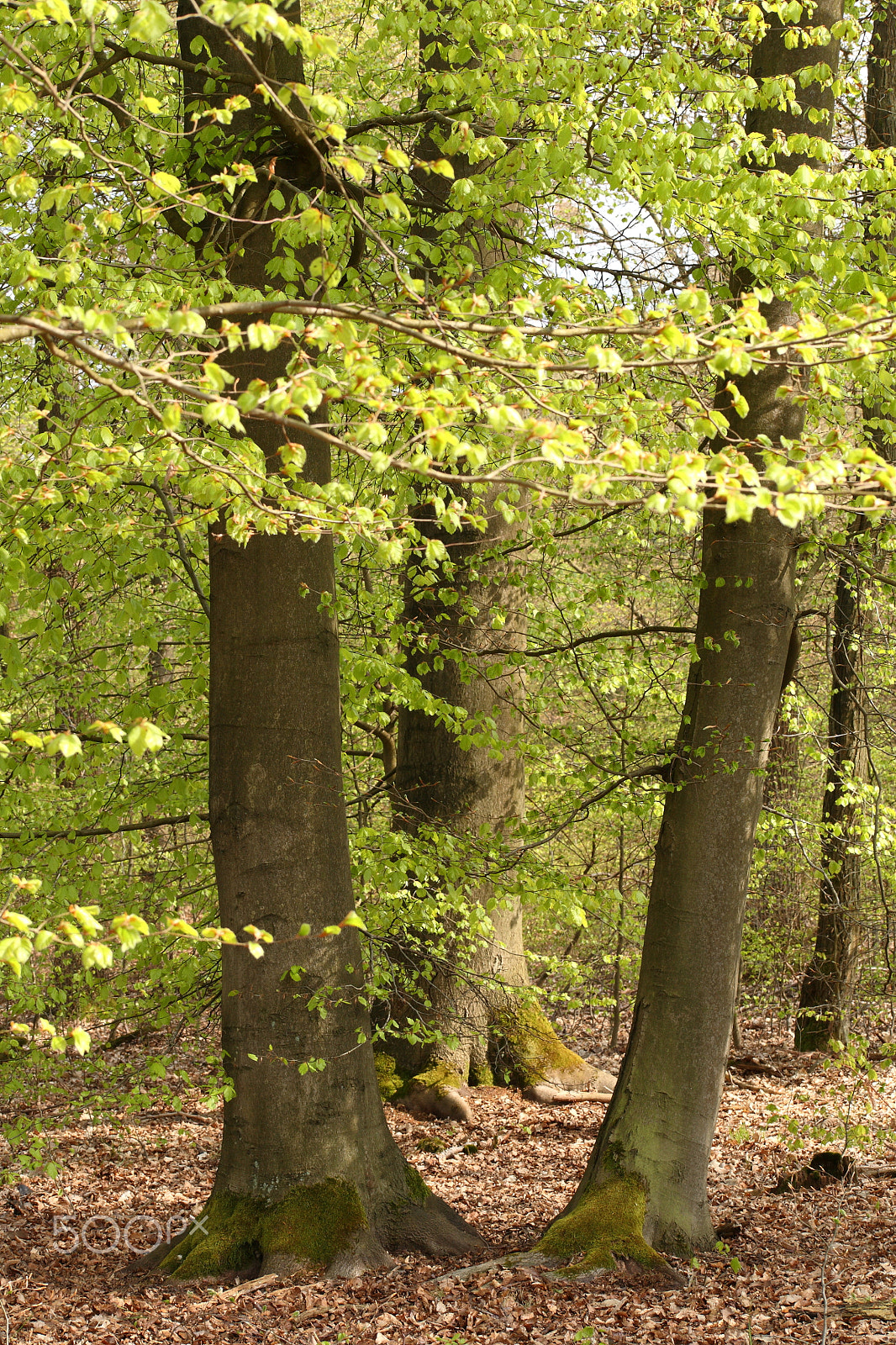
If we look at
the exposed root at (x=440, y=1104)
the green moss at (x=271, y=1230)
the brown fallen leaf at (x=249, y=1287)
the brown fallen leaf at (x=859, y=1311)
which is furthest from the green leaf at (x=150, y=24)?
the exposed root at (x=440, y=1104)

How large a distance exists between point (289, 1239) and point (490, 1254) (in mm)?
1097

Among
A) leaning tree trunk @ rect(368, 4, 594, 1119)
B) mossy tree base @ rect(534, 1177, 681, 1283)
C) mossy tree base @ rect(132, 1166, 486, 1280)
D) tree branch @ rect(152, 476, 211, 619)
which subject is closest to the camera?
mossy tree base @ rect(132, 1166, 486, 1280)

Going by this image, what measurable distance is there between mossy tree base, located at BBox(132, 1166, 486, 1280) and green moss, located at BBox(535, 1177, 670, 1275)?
0.60m

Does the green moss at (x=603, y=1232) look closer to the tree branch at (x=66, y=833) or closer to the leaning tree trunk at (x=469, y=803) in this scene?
the leaning tree trunk at (x=469, y=803)

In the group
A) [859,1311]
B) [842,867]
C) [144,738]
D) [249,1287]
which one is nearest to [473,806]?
[842,867]

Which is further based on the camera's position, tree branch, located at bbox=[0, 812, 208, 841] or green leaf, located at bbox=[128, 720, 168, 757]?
tree branch, located at bbox=[0, 812, 208, 841]

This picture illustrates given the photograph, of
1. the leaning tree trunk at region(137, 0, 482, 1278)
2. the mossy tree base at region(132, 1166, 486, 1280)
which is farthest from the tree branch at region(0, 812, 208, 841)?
the mossy tree base at region(132, 1166, 486, 1280)

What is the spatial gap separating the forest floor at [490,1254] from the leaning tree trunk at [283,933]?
229mm

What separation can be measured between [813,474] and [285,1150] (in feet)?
12.4

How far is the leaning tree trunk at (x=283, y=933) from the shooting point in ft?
14.9

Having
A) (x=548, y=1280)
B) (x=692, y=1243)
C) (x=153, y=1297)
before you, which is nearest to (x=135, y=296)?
(x=153, y=1297)

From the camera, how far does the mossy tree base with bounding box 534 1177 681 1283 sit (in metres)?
4.52

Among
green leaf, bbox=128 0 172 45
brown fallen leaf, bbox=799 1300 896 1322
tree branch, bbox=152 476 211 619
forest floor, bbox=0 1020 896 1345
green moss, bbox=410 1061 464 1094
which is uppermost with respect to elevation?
green leaf, bbox=128 0 172 45

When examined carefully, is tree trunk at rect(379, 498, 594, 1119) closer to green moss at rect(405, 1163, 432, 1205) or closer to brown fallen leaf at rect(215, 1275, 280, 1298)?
green moss at rect(405, 1163, 432, 1205)
